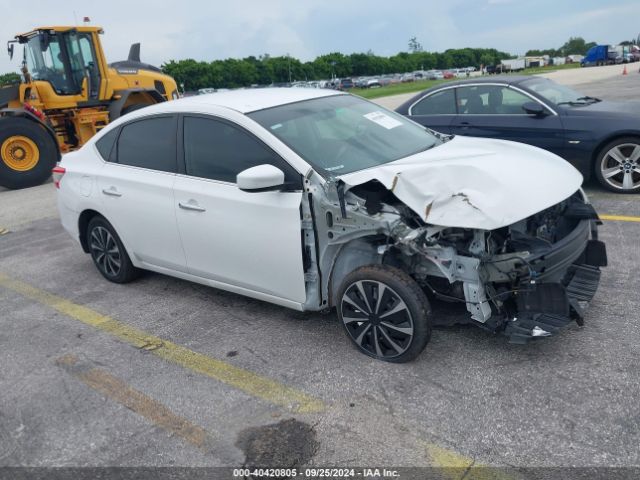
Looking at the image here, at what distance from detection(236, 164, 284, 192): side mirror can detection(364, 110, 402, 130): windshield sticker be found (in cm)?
123

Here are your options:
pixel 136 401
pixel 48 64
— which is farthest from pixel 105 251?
pixel 48 64

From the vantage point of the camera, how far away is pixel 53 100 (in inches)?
466

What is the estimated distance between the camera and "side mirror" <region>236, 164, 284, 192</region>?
3.37 meters

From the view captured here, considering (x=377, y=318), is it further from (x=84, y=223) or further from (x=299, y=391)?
(x=84, y=223)

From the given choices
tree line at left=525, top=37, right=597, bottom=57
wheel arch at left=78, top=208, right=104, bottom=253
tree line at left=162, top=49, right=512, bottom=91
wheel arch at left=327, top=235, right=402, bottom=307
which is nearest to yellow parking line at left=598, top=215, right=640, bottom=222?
wheel arch at left=327, top=235, right=402, bottom=307

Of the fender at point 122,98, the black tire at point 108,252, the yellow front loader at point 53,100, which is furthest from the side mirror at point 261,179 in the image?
the yellow front loader at point 53,100

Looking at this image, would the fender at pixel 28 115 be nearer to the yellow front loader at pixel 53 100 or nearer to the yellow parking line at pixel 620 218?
the yellow front loader at pixel 53 100

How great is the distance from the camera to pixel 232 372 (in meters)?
3.54

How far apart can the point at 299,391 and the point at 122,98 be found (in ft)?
35.1

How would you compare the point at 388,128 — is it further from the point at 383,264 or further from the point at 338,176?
the point at 383,264

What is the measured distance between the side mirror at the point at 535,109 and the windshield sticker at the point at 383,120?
10.1ft

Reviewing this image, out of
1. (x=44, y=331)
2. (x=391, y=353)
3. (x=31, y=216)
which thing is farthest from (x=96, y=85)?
Result: (x=391, y=353)

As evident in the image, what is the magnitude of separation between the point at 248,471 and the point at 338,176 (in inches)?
70.6

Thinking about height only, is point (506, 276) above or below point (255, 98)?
below
